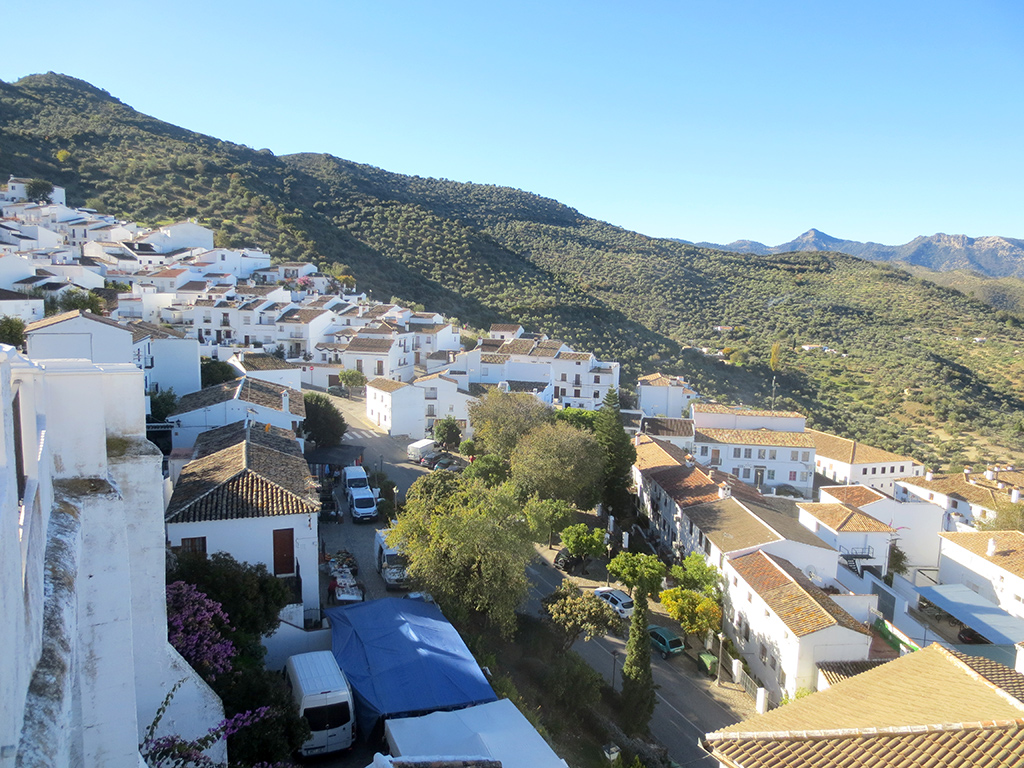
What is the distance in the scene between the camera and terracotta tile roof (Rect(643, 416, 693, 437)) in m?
38.6

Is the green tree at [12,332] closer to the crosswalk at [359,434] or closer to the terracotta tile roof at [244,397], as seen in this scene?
the terracotta tile roof at [244,397]

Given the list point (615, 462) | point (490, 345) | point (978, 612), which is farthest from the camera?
point (490, 345)

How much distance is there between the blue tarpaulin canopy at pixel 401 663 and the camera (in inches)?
489

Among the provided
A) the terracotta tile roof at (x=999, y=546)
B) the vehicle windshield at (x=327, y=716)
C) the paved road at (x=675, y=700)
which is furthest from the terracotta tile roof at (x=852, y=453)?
the vehicle windshield at (x=327, y=716)

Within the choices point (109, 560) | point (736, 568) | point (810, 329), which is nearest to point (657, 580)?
point (736, 568)

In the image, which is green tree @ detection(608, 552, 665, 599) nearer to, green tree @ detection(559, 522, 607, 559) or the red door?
green tree @ detection(559, 522, 607, 559)

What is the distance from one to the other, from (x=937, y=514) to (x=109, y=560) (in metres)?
30.9

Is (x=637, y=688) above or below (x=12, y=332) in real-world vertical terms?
below

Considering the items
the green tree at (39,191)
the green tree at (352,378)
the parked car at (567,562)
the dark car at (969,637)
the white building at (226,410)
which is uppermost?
the green tree at (39,191)

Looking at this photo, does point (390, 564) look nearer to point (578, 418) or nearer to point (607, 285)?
point (578, 418)

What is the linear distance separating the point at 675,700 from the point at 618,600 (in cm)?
372

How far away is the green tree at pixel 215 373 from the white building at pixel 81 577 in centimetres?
2230

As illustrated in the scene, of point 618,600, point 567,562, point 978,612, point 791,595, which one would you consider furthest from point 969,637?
point 567,562

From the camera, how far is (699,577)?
22.1 m
